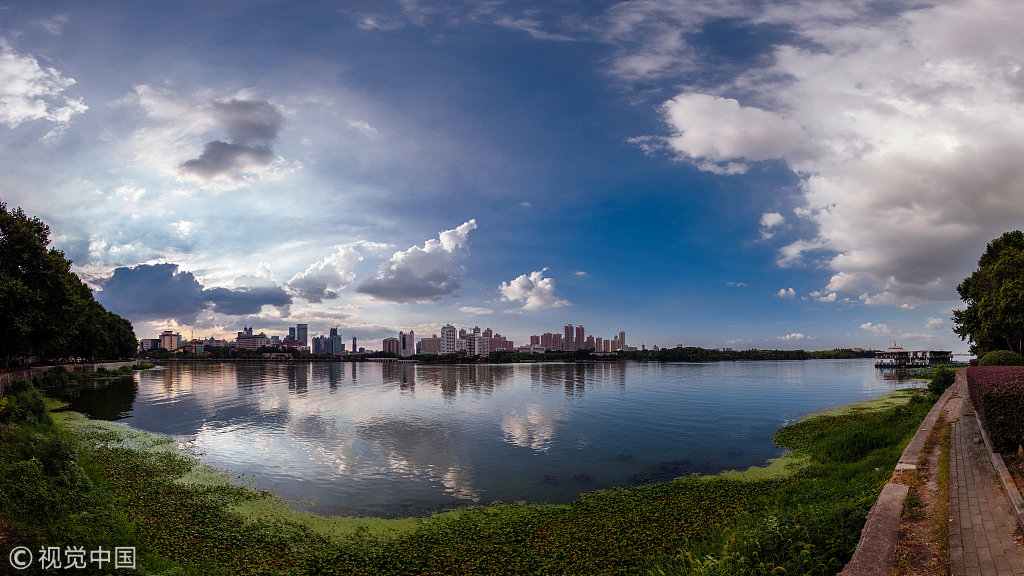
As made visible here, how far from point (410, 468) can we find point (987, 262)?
57535 mm

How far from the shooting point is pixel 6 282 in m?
30.0

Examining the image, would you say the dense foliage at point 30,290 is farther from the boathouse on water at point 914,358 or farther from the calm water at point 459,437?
the boathouse on water at point 914,358

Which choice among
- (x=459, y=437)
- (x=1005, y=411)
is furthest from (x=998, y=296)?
(x=459, y=437)

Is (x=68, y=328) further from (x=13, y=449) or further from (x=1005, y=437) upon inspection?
(x=1005, y=437)

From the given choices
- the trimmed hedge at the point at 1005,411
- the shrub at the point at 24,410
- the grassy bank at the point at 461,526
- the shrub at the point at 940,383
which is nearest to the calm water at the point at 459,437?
the grassy bank at the point at 461,526

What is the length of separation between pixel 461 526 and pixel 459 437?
1321cm

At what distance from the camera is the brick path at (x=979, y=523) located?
19.8 feet

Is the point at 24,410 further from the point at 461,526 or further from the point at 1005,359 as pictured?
the point at 1005,359

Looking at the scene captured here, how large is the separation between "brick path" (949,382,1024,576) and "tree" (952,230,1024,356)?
107ft

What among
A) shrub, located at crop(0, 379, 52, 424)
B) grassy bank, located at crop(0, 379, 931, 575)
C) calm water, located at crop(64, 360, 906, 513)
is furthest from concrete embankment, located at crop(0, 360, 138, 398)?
grassy bank, located at crop(0, 379, 931, 575)

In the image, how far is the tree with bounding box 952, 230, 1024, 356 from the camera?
1298 inches

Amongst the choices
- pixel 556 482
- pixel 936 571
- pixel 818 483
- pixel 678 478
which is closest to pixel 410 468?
pixel 556 482

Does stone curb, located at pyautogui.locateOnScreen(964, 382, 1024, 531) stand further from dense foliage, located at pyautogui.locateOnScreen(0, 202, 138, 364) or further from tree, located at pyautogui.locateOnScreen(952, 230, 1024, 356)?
dense foliage, located at pyautogui.locateOnScreen(0, 202, 138, 364)

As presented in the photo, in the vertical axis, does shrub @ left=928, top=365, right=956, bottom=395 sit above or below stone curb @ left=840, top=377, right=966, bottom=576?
below
